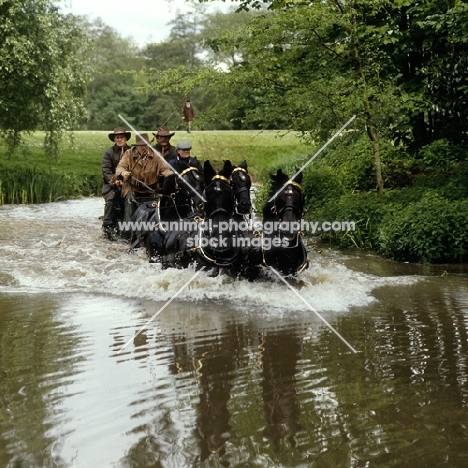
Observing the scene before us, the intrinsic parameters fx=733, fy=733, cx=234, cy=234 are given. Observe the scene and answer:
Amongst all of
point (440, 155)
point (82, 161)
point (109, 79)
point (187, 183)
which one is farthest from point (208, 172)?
point (109, 79)

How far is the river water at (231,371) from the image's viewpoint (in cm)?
443

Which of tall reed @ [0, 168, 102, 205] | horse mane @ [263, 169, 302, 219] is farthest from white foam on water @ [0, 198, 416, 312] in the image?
tall reed @ [0, 168, 102, 205]

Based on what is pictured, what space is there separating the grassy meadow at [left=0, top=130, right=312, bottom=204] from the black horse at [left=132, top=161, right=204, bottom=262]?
5785mm

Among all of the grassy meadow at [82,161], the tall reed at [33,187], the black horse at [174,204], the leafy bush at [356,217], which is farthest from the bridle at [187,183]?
the tall reed at [33,187]

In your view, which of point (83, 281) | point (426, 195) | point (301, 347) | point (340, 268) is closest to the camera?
point (301, 347)

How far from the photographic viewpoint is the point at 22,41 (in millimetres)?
21297

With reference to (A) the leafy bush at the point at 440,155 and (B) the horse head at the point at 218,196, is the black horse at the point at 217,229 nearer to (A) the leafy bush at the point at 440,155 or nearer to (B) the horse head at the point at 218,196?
(B) the horse head at the point at 218,196

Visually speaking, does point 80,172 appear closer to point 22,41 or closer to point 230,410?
point 22,41

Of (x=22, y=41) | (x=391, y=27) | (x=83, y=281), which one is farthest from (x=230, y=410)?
(x=22, y=41)

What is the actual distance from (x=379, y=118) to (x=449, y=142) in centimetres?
197

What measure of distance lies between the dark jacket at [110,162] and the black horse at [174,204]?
313 centimetres

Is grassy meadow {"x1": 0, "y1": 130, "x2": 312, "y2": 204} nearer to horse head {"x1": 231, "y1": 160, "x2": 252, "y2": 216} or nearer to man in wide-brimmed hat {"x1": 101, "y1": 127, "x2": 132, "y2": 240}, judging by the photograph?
man in wide-brimmed hat {"x1": 101, "y1": 127, "x2": 132, "y2": 240}

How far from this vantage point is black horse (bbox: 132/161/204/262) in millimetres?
10844

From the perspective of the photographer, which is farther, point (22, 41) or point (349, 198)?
point (22, 41)
